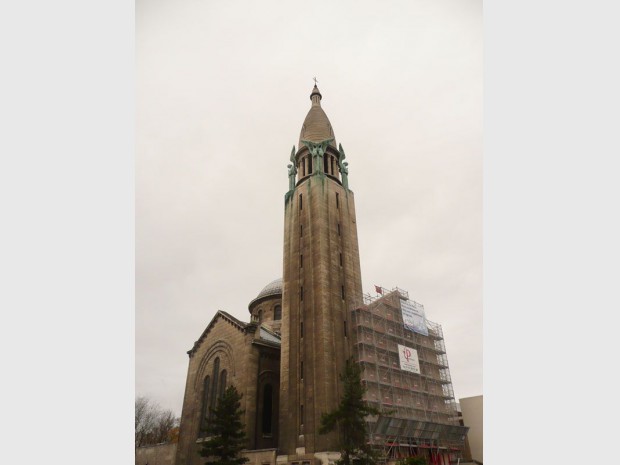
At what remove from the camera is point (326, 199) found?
42.1 metres

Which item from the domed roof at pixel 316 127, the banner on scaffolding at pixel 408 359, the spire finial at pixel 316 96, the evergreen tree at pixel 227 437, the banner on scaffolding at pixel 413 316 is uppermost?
the spire finial at pixel 316 96

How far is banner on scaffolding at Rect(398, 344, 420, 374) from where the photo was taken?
36406 mm

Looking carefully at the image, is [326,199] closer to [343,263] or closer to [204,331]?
[343,263]

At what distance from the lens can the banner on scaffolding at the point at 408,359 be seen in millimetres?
36406

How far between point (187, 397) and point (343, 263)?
20.5m

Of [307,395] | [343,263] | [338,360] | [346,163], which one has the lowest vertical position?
[307,395]

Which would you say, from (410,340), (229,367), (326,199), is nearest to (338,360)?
(410,340)

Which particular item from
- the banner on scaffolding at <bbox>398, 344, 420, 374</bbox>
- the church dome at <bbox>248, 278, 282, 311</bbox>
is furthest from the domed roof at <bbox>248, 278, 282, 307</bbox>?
the banner on scaffolding at <bbox>398, 344, 420, 374</bbox>

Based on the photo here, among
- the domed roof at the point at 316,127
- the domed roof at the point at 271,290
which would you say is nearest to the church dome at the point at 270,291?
the domed roof at the point at 271,290

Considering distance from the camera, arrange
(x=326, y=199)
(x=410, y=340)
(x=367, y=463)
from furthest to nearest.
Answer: (x=326, y=199), (x=410, y=340), (x=367, y=463)

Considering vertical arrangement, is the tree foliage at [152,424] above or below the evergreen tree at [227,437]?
below

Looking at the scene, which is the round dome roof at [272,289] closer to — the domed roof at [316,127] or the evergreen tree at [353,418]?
the domed roof at [316,127]

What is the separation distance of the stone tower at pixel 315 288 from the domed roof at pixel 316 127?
0.11 m

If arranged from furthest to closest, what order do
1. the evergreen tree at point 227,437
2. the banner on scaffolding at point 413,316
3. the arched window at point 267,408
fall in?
1. the banner on scaffolding at point 413,316
2. the arched window at point 267,408
3. the evergreen tree at point 227,437
